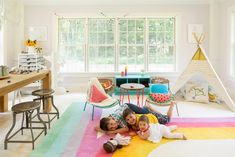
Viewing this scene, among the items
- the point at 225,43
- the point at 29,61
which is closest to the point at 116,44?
the point at 29,61

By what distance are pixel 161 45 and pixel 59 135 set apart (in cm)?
414

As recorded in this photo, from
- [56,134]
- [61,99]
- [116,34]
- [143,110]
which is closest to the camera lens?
[56,134]

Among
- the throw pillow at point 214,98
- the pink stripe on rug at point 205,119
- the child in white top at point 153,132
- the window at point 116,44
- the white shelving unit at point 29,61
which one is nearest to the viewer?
the child in white top at point 153,132

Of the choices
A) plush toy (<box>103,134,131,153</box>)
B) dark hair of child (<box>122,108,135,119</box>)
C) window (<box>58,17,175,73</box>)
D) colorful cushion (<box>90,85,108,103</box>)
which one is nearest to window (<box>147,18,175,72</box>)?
window (<box>58,17,175,73</box>)

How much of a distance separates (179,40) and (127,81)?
1.79 meters

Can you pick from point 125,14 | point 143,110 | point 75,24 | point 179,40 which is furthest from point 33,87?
point 179,40

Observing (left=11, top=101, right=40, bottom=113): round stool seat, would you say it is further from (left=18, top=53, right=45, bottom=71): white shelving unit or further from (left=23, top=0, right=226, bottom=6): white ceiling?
(left=23, top=0, right=226, bottom=6): white ceiling

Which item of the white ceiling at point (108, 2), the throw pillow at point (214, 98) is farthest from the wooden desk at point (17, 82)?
the throw pillow at point (214, 98)

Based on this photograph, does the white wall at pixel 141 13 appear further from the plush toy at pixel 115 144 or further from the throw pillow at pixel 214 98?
the plush toy at pixel 115 144

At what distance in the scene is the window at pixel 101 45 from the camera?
21.0 feet

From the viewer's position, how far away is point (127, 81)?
19.6 ft

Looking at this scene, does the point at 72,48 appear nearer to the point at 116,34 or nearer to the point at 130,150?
the point at 116,34

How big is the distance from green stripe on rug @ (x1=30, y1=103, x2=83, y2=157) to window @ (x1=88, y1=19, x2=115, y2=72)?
222cm

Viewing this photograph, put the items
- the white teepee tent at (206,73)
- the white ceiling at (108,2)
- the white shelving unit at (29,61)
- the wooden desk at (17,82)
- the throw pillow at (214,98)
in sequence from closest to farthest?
the wooden desk at (17,82) < the white teepee tent at (206,73) < the throw pillow at (214,98) < the white shelving unit at (29,61) < the white ceiling at (108,2)
